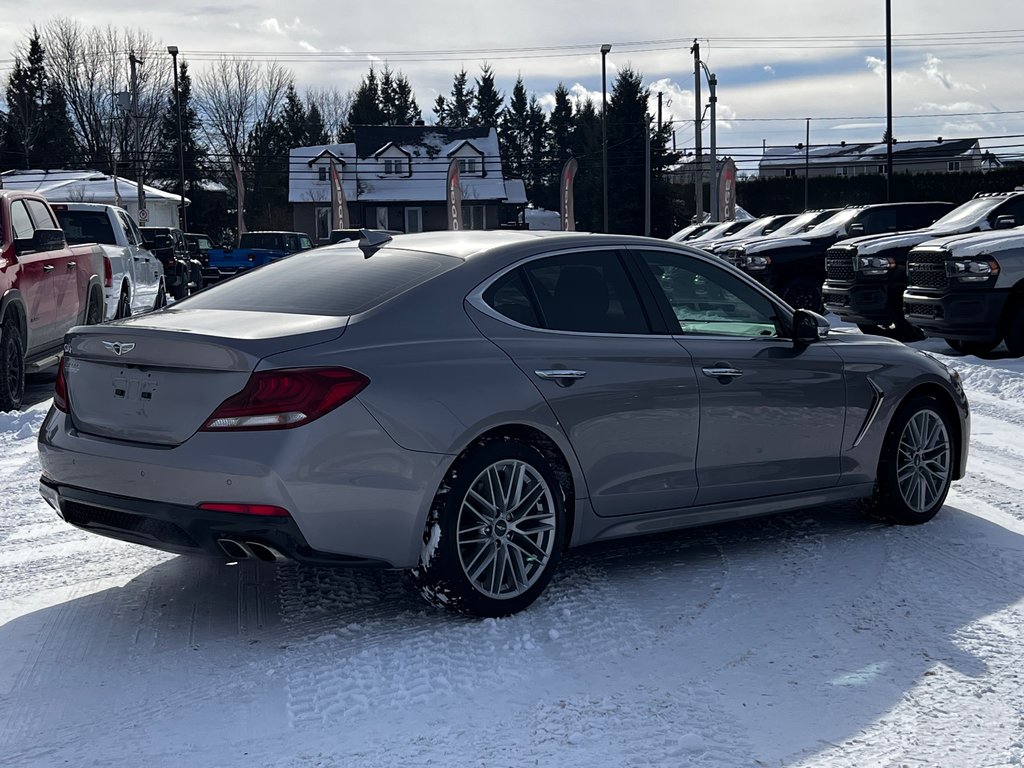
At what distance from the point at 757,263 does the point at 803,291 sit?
42.1 inches

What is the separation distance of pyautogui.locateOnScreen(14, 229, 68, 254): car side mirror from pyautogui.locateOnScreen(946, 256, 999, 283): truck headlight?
9.58 meters

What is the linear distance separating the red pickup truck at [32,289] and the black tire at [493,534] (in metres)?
7.04

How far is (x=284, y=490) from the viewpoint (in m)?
4.51

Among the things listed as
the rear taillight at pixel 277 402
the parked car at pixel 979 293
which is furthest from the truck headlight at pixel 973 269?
the rear taillight at pixel 277 402

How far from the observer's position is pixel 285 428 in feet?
14.9

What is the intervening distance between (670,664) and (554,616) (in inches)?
27.1

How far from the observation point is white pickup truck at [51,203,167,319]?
15938 mm

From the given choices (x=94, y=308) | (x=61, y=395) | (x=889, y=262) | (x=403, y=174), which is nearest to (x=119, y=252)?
(x=94, y=308)

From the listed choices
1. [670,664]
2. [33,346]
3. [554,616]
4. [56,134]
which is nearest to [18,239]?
[33,346]

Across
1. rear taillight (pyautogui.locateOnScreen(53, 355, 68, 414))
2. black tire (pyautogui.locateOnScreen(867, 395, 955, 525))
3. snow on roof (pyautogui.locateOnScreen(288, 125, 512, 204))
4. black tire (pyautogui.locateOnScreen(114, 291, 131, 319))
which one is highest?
snow on roof (pyautogui.locateOnScreen(288, 125, 512, 204))

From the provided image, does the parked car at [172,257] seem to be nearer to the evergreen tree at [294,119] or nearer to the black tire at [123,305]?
the black tire at [123,305]

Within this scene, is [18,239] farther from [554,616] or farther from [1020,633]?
[1020,633]

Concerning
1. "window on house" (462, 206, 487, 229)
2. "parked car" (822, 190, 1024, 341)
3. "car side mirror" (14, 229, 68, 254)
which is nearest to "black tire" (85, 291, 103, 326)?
"car side mirror" (14, 229, 68, 254)

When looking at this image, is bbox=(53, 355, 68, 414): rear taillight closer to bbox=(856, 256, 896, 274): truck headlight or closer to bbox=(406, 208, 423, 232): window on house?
bbox=(856, 256, 896, 274): truck headlight
